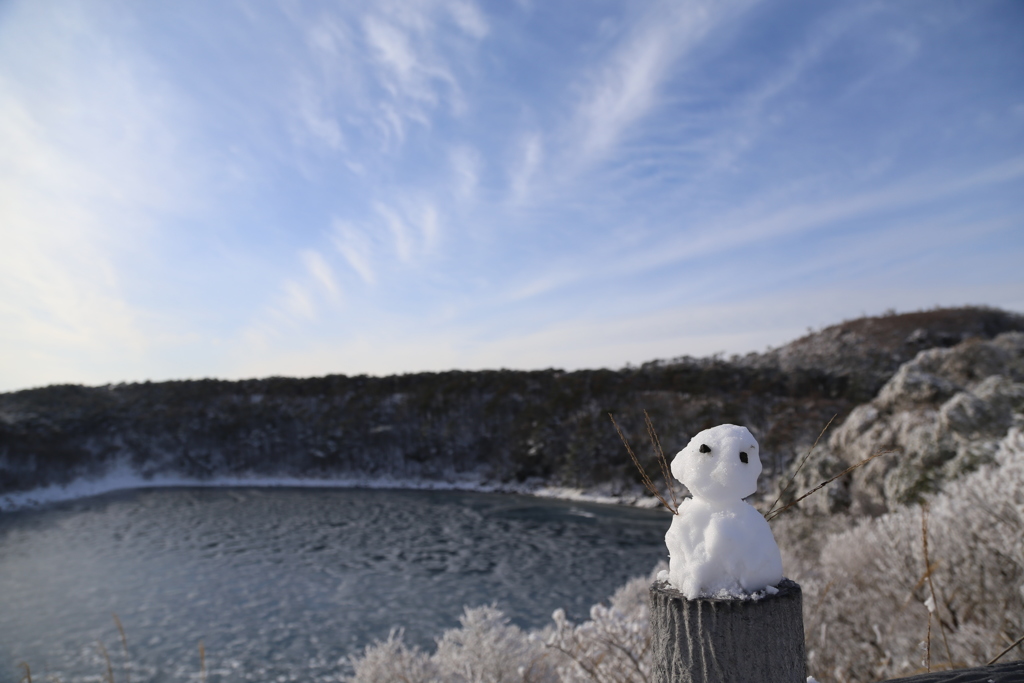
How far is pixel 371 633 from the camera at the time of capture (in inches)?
484

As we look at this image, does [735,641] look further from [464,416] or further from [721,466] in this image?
→ [464,416]

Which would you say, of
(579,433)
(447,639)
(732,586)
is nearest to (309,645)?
(447,639)

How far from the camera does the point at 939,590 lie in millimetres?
6434

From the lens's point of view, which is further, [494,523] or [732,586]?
[494,523]

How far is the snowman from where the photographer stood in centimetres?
168

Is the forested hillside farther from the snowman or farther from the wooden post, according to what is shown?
the wooden post

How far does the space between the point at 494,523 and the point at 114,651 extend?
49.5ft

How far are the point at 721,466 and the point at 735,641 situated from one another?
0.52 metres

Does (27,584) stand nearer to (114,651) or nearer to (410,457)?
(114,651)

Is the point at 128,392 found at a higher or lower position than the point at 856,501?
higher

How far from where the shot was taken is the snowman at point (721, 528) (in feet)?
5.50

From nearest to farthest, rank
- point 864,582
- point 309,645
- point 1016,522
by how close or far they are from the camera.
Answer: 1. point 1016,522
2. point 864,582
3. point 309,645

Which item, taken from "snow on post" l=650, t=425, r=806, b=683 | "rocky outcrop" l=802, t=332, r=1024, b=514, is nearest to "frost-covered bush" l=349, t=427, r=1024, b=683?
"rocky outcrop" l=802, t=332, r=1024, b=514

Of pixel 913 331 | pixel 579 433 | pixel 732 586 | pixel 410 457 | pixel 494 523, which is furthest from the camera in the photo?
pixel 913 331
